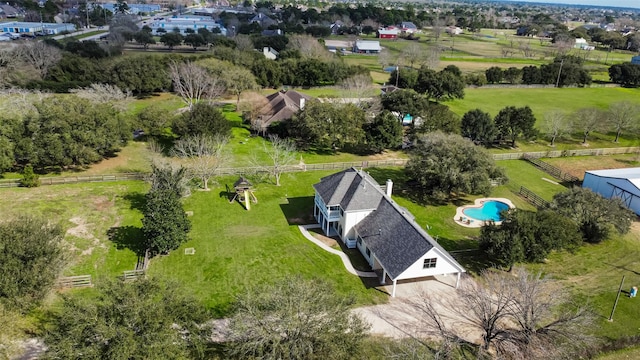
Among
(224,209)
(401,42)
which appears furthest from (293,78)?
(401,42)

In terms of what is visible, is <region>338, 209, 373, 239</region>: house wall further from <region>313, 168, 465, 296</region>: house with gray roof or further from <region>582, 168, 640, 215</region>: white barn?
<region>582, 168, 640, 215</region>: white barn

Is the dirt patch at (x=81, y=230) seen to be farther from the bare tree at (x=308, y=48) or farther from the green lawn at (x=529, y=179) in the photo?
the bare tree at (x=308, y=48)

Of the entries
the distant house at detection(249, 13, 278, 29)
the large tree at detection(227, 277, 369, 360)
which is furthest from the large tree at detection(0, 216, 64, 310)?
the distant house at detection(249, 13, 278, 29)

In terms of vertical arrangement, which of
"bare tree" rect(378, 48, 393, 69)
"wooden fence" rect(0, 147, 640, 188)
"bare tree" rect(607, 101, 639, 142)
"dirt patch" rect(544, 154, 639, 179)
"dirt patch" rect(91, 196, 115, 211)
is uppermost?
"bare tree" rect(378, 48, 393, 69)

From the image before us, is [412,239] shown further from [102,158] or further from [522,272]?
[102,158]

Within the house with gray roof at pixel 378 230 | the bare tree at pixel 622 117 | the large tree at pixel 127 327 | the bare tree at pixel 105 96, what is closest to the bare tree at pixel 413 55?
the bare tree at pixel 622 117

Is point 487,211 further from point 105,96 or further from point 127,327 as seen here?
point 105,96
